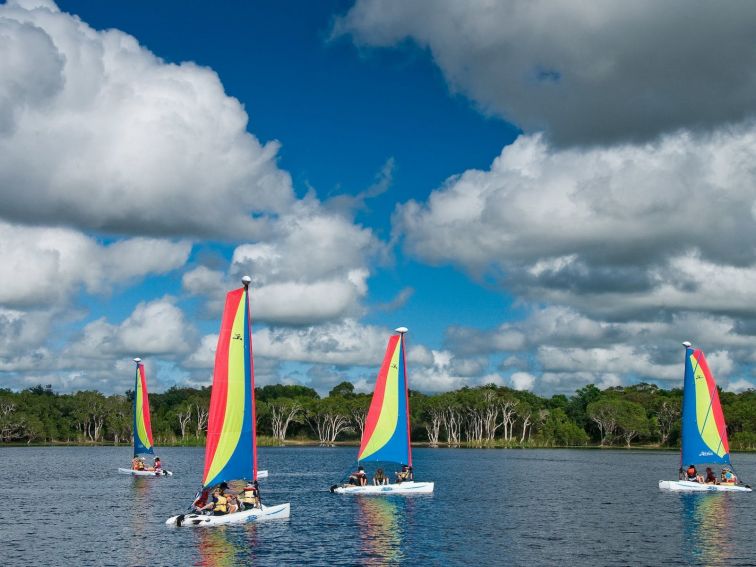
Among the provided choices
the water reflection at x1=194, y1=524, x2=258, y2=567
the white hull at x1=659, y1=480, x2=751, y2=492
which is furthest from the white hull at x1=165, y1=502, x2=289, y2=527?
the white hull at x1=659, y1=480, x2=751, y2=492

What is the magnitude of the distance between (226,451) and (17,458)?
349ft

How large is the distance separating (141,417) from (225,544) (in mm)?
57214

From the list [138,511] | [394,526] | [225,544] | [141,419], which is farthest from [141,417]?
[225,544]

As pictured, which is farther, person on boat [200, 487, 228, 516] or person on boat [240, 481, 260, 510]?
person on boat [240, 481, 260, 510]

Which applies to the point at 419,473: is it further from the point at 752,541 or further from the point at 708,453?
the point at 752,541

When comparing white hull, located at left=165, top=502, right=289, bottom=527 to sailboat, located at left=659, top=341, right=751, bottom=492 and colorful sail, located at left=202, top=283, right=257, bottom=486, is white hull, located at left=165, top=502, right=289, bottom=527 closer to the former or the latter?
colorful sail, located at left=202, top=283, right=257, bottom=486

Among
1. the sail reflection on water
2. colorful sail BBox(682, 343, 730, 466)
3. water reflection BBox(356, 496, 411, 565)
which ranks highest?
colorful sail BBox(682, 343, 730, 466)

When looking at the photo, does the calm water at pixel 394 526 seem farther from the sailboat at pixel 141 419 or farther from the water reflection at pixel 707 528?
the sailboat at pixel 141 419

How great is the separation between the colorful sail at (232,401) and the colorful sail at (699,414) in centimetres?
4716

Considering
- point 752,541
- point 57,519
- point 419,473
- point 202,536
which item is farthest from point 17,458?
point 752,541

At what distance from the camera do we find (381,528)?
181 ft

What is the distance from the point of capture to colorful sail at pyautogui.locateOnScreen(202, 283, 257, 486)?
4966 cm

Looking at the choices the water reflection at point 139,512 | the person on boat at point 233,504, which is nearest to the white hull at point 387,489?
the water reflection at point 139,512

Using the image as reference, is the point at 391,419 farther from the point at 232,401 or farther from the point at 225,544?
the point at 225,544
